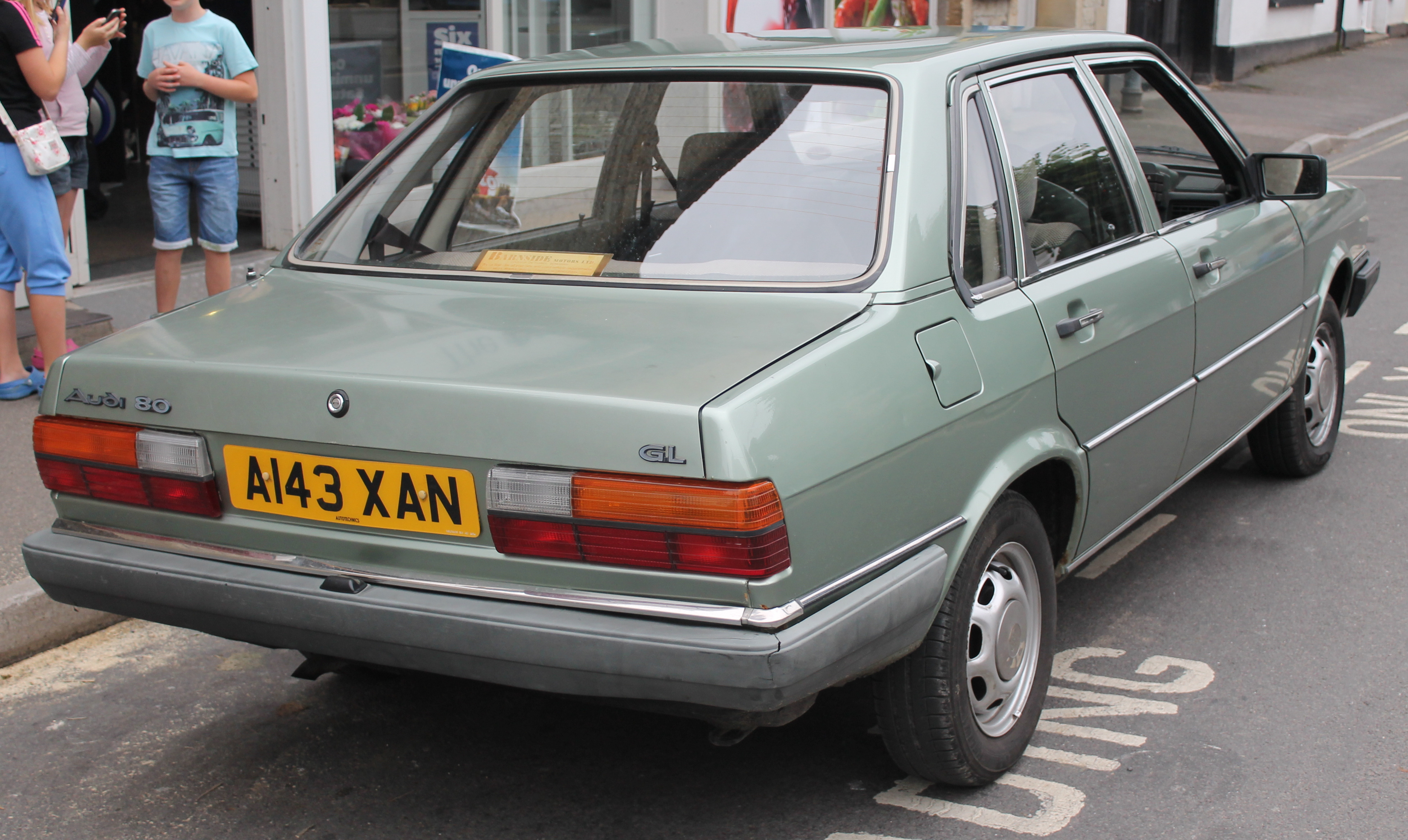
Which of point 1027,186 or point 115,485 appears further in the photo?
point 1027,186

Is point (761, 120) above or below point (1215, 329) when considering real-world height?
above

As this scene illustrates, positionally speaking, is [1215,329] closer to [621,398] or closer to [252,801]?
[621,398]

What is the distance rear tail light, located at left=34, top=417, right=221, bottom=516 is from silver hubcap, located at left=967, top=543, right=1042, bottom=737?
1629 mm

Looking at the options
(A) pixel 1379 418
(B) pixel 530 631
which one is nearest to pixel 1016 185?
(B) pixel 530 631

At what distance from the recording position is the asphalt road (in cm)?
296

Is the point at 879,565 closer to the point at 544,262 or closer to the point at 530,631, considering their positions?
the point at 530,631

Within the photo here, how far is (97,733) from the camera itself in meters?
3.47

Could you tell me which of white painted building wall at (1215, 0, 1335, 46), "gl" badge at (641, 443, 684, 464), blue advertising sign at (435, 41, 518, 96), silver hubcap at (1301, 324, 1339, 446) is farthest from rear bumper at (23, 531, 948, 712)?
white painted building wall at (1215, 0, 1335, 46)

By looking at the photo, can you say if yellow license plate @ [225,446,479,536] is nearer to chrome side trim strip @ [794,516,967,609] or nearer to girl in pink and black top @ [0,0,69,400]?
chrome side trim strip @ [794,516,967,609]

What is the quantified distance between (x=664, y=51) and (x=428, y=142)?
0.68 metres

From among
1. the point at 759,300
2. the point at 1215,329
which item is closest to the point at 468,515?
the point at 759,300

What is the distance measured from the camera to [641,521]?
7.74ft

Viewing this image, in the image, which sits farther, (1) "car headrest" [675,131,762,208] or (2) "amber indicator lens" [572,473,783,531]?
(1) "car headrest" [675,131,762,208]

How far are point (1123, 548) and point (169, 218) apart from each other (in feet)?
14.8
